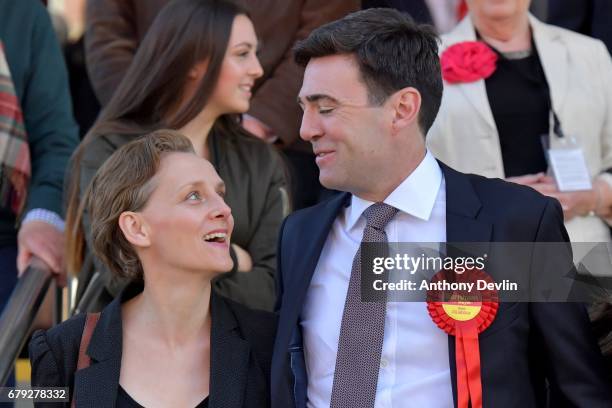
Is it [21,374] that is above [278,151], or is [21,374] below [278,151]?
below

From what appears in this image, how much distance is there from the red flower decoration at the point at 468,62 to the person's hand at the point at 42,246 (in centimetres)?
168

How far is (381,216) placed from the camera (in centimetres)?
329

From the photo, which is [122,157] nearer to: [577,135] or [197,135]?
[197,135]

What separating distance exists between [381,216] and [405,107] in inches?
13.5

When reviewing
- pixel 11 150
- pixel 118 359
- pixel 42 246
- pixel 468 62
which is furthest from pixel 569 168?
pixel 11 150

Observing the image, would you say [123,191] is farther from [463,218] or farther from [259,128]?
[259,128]

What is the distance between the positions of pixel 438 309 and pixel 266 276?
1.21 metres

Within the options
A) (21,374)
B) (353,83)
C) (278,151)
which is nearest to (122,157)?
(353,83)

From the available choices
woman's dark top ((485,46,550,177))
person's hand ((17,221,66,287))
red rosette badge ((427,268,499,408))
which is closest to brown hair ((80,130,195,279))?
person's hand ((17,221,66,287))

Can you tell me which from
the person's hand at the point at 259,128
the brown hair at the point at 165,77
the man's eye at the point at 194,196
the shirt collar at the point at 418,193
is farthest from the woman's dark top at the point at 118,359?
the person's hand at the point at 259,128

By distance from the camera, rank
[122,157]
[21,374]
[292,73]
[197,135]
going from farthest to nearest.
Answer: [21,374] → [292,73] → [197,135] → [122,157]

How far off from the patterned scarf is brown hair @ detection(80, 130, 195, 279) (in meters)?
0.98

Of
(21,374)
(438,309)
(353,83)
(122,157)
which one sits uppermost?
(353,83)

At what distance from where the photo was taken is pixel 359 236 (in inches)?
132
